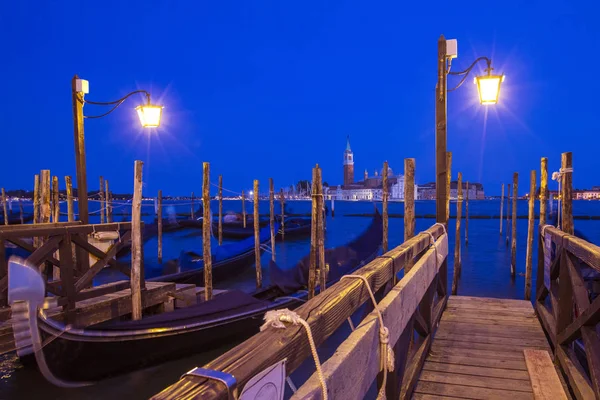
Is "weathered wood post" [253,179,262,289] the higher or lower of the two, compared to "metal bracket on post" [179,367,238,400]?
lower

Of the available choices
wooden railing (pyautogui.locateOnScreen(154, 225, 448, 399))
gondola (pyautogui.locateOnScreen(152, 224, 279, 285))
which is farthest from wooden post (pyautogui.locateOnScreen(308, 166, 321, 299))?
wooden railing (pyautogui.locateOnScreen(154, 225, 448, 399))

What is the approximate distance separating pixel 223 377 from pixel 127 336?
4653 mm

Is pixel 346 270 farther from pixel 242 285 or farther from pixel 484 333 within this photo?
pixel 484 333

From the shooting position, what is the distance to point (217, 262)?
38.4 ft

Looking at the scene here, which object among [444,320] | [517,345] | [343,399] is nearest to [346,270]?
[444,320]

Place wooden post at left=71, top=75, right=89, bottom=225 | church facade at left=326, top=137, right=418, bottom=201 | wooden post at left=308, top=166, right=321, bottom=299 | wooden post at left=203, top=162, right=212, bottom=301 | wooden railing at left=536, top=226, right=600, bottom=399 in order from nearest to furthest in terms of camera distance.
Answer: wooden railing at left=536, top=226, right=600, bottom=399 < wooden post at left=71, top=75, right=89, bottom=225 < wooden post at left=308, top=166, right=321, bottom=299 < wooden post at left=203, top=162, right=212, bottom=301 < church facade at left=326, top=137, right=418, bottom=201

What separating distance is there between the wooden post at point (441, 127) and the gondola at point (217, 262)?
262 inches

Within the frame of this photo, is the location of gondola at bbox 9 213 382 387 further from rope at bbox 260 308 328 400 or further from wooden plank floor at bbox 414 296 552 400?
wooden plank floor at bbox 414 296 552 400

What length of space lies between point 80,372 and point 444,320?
3989mm

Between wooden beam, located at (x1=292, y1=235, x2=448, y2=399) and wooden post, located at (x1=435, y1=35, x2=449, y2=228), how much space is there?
2.88 m

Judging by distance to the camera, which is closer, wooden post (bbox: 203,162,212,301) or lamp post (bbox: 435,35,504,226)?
lamp post (bbox: 435,35,504,226)

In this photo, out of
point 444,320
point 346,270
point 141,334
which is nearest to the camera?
point 444,320

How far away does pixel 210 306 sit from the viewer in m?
5.77

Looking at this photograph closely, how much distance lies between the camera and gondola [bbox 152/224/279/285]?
31.8 ft
